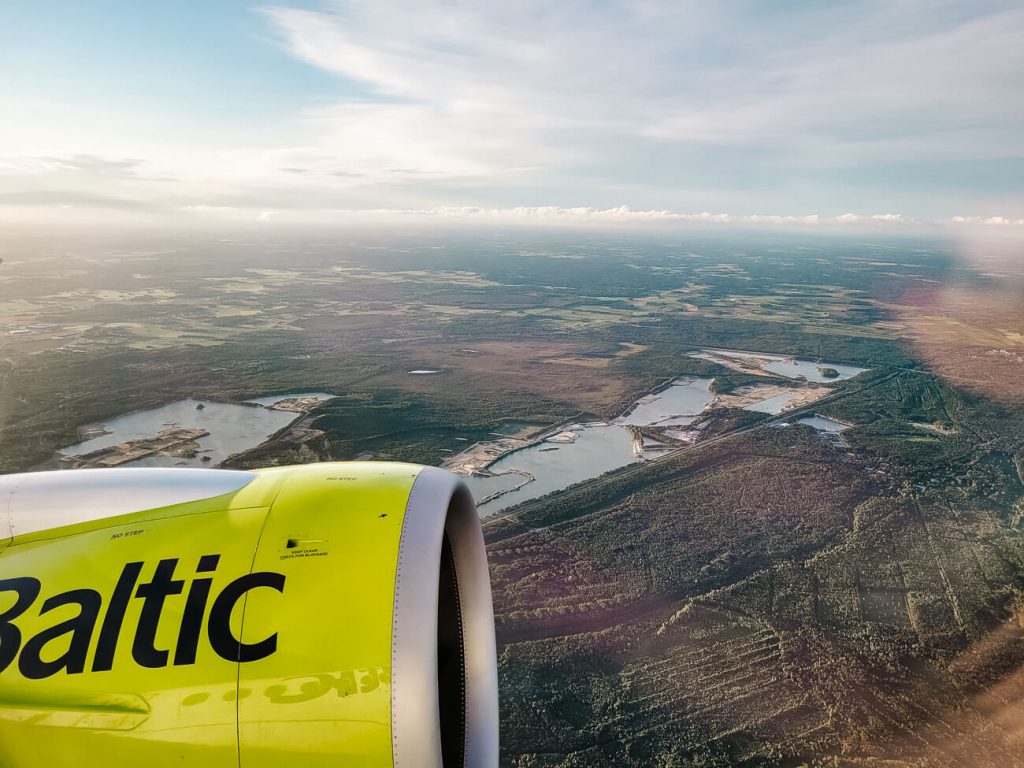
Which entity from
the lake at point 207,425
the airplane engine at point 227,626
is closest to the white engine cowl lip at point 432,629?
the airplane engine at point 227,626

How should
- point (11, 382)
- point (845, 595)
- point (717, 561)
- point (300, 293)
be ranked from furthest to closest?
point (300, 293) → point (11, 382) → point (717, 561) → point (845, 595)

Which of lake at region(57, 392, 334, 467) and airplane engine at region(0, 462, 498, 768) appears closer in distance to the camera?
airplane engine at region(0, 462, 498, 768)

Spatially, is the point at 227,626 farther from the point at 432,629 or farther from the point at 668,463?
the point at 668,463

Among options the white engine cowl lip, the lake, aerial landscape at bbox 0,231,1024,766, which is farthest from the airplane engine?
the lake

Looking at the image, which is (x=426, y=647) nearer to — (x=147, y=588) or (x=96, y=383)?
(x=147, y=588)

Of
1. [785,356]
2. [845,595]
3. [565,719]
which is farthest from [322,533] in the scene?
[785,356]

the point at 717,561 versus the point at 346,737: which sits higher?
the point at 346,737

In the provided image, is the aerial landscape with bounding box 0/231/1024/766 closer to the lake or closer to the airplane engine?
the lake
